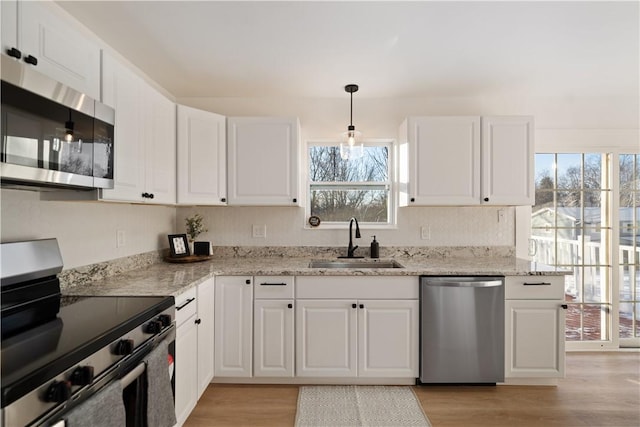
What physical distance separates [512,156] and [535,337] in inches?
56.2

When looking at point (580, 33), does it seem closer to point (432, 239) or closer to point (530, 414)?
point (432, 239)

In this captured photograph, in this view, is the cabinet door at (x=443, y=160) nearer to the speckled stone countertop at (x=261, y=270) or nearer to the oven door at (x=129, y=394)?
the speckled stone countertop at (x=261, y=270)

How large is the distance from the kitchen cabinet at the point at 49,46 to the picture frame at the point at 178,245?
1391 mm

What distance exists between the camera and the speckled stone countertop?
188 centimetres

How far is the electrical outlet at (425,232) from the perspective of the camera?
3189 mm

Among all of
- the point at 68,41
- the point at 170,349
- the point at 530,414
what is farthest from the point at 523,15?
the point at 170,349

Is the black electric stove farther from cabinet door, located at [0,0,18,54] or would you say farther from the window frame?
the window frame

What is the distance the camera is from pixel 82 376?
1.05 metres

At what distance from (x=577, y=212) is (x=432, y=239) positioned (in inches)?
57.0

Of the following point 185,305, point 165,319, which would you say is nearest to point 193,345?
point 185,305

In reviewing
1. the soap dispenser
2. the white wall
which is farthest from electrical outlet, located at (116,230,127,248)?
the soap dispenser

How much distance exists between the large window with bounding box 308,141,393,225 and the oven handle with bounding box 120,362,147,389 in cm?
214

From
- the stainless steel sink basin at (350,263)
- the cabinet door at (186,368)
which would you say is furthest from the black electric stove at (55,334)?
the stainless steel sink basin at (350,263)

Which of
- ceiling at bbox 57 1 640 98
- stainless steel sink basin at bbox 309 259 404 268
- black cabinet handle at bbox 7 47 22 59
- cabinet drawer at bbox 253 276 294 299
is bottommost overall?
cabinet drawer at bbox 253 276 294 299
